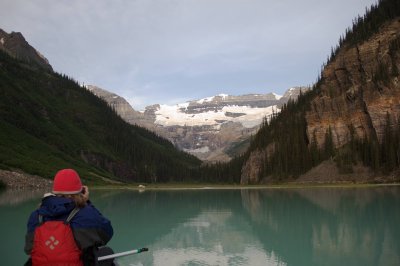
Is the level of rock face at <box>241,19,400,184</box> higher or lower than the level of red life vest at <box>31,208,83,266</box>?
higher

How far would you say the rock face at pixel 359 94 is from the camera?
13162 centimetres

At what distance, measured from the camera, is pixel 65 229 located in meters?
8.18

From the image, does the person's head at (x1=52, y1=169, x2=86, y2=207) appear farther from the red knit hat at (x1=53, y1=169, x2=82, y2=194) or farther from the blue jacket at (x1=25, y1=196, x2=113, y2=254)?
the blue jacket at (x1=25, y1=196, x2=113, y2=254)

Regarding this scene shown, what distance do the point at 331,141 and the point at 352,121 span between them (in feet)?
31.2

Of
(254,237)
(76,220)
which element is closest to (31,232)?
(76,220)

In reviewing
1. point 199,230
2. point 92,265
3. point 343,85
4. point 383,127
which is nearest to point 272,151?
point 343,85

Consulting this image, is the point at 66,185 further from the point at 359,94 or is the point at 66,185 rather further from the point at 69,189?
the point at 359,94

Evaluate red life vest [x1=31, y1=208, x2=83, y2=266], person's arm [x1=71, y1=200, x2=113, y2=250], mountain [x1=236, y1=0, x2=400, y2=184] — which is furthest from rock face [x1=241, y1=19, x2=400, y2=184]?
red life vest [x1=31, y1=208, x2=83, y2=266]

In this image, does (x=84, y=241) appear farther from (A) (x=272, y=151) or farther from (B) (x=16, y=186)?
(A) (x=272, y=151)

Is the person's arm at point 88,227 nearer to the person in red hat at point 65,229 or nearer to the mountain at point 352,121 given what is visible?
the person in red hat at point 65,229

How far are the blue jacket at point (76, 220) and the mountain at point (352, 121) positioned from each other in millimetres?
118029

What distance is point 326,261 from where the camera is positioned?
2266 centimetres

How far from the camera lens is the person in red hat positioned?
8.18 m

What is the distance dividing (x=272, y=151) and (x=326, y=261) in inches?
5975
